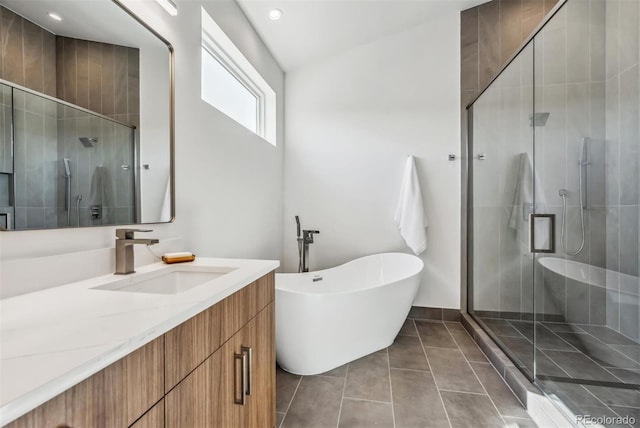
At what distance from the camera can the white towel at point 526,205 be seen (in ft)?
5.40

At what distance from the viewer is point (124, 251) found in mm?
974

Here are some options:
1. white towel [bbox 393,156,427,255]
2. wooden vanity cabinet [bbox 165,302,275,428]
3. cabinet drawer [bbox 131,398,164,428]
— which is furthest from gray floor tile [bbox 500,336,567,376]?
cabinet drawer [bbox 131,398,164,428]

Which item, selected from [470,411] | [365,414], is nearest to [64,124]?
[365,414]

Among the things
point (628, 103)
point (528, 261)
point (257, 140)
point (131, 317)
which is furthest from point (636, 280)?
point (257, 140)

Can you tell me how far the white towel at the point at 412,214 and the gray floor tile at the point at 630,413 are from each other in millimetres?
1485

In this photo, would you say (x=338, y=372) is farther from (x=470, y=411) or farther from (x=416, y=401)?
(x=470, y=411)

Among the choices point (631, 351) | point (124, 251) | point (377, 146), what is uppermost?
point (377, 146)

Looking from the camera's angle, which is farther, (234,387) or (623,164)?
(623,164)

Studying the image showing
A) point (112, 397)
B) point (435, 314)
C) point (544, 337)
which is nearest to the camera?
point (112, 397)

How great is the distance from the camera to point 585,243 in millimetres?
1473

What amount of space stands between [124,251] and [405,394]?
162 cm

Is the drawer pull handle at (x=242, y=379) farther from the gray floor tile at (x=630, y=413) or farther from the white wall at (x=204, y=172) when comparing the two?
the gray floor tile at (x=630, y=413)

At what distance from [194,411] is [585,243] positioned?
6.29 ft

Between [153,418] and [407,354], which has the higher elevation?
[153,418]
